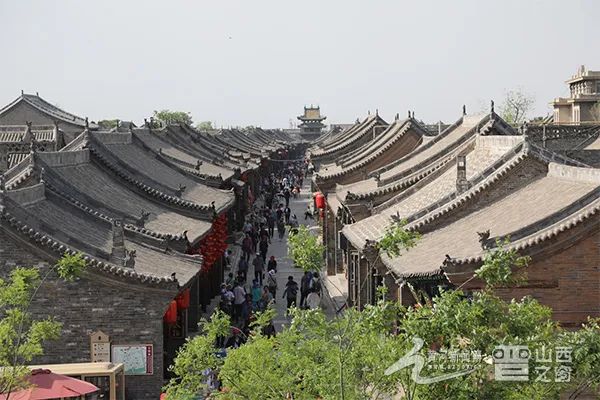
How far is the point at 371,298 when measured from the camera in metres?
23.8

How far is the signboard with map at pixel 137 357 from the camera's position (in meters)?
18.8

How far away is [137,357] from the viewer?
18.8m

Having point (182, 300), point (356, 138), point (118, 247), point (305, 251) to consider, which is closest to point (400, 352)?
point (305, 251)

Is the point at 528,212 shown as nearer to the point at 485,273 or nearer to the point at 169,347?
the point at 169,347

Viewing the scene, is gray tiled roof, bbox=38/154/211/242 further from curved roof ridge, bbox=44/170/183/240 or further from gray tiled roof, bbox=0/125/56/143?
gray tiled roof, bbox=0/125/56/143

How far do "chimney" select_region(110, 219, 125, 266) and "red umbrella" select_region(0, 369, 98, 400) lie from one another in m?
4.19

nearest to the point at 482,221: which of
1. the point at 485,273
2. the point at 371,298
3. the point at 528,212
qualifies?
the point at 528,212

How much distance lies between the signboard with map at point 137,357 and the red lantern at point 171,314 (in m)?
1.22

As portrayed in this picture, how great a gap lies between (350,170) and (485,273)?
1151 inches

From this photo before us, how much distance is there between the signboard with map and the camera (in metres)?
18.8

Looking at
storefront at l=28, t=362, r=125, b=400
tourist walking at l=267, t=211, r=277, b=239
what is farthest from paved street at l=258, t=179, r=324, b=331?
storefront at l=28, t=362, r=125, b=400

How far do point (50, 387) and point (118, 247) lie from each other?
5774mm

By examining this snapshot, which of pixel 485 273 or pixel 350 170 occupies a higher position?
pixel 350 170

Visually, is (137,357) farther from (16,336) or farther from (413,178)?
(413,178)
